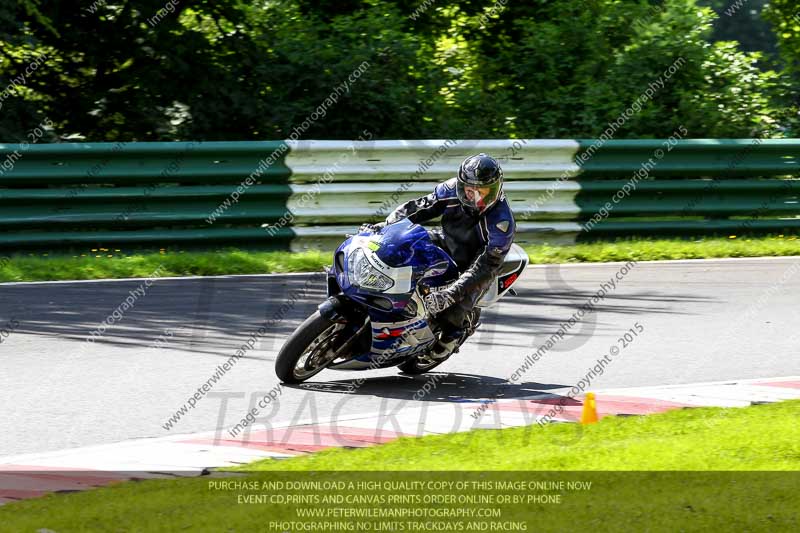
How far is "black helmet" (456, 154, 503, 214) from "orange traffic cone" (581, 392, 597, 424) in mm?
1566

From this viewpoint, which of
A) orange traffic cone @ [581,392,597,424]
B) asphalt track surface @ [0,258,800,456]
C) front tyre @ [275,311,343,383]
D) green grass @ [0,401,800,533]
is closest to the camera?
green grass @ [0,401,800,533]

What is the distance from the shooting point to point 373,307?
7.85 metres

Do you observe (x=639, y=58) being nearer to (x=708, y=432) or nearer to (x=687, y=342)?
(x=687, y=342)

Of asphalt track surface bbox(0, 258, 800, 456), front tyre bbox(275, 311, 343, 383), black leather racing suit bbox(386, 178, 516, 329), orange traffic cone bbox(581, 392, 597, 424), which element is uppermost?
black leather racing suit bbox(386, 178, 516, 329)

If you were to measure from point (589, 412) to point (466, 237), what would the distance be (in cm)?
168

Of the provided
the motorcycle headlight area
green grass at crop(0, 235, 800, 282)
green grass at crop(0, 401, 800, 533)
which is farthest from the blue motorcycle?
green grass at crop(0, 235, 800, 282)

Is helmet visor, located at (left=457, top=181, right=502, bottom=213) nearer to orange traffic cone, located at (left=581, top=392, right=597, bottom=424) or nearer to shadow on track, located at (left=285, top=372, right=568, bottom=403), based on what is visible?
shadow on track, located at (left=285, top=372, right=568, bottom=403)

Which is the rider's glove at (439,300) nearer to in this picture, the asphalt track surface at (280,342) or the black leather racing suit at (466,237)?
the black leather racing suit at (466,237)

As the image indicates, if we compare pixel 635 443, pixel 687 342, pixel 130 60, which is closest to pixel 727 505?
pixel 635 443

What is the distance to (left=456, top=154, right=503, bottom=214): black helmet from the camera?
786 centimetres

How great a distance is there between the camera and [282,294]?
446 inches

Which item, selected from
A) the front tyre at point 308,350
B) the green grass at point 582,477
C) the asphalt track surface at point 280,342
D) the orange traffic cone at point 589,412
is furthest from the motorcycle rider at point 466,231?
the green grass at point 582,477

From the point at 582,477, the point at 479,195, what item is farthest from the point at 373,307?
the point at 582,477

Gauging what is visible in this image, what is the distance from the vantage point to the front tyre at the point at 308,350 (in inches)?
305
